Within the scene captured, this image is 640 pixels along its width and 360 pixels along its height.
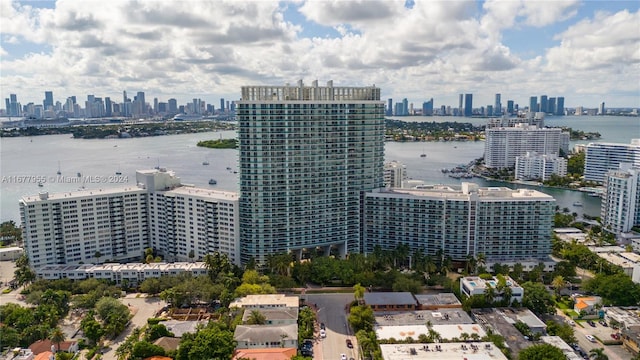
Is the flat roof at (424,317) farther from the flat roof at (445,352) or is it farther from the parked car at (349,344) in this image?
the flat roof at (445,352)

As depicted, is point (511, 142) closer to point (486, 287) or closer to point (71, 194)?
point (486, 287)

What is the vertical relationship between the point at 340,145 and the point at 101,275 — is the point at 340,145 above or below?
above

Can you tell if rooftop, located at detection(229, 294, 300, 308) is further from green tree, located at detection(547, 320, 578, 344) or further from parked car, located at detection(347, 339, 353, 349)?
green tree, located at detection(547, 320, 578, 344)

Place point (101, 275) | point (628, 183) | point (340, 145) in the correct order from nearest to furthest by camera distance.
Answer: point (101, 275) < point (340, 145) < point (628, 183)

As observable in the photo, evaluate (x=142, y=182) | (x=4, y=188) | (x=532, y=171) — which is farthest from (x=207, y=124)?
(x=142, y=182)

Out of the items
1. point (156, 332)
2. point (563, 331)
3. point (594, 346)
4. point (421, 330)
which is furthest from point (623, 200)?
point (156, 332)

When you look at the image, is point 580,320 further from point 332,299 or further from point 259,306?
point 259,306

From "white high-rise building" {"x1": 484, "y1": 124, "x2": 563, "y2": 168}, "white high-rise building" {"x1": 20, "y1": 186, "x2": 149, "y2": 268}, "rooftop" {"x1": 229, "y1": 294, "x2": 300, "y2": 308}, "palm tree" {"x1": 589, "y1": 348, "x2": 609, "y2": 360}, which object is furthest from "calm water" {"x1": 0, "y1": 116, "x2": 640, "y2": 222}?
"palm tree" {"x1": 589, "y1": 348, "x2": 609, "y2": 360}

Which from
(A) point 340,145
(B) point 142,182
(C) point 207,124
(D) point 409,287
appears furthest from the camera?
(C) point 207,124
